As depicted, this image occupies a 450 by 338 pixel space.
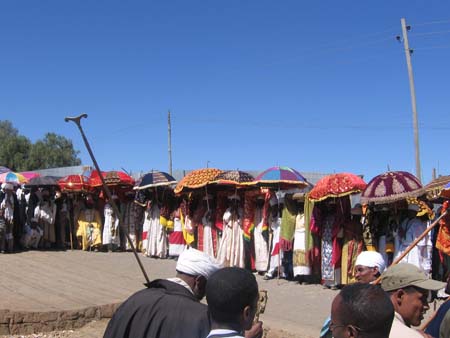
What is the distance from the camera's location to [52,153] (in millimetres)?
55781

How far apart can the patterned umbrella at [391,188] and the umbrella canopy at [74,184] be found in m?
9.60

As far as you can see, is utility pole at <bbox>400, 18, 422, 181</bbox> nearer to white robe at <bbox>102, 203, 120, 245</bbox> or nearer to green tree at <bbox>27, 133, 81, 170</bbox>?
white robe at <bbox>102, 203, 120, 245</bbox>

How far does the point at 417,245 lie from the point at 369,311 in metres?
7.61

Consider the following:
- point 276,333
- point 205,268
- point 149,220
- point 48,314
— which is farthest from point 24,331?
point 149,220

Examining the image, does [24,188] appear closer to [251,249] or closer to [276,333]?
[251,249]

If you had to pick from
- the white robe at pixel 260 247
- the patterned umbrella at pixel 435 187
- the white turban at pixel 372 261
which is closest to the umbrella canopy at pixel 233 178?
the white robe at pixel 260 247

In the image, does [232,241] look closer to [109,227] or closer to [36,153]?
[109,227]

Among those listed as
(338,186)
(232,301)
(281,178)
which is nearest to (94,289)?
(281,178)

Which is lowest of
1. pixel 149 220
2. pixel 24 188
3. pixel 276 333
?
pixel 276 333

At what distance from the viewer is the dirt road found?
822cm

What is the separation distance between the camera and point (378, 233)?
399 inches

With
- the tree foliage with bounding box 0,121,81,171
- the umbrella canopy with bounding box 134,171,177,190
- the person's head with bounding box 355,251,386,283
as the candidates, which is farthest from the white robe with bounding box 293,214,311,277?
the tree foliage with bounding box 0,121,81,171

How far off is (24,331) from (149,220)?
815 cm

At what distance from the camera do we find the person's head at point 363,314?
2.14 meters
